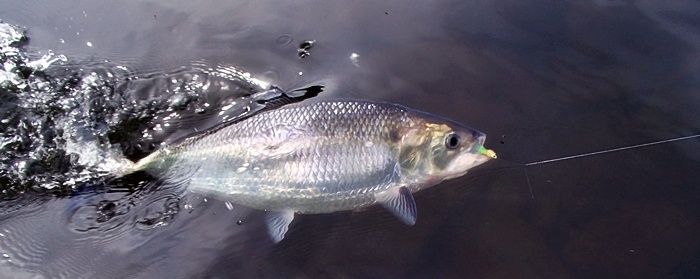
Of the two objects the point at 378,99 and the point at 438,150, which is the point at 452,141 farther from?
the point at 378,99

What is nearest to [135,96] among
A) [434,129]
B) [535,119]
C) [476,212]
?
[434,129]

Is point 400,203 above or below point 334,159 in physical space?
below

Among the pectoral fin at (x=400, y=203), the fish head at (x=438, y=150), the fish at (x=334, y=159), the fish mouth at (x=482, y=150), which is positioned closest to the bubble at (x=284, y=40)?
the fish at (x=334, y=159)

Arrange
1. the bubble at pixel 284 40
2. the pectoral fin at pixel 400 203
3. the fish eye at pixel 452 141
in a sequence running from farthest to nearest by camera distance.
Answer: the bubble at pixel 284 40, the fish eye at pixel 452 141, the pectoral fin at pixel 400 203

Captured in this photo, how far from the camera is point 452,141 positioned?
354 cm

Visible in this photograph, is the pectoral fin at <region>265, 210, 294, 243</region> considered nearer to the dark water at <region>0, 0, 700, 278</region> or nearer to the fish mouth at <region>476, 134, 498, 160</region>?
the dark water at <region>0, 0, 700, 278</region>

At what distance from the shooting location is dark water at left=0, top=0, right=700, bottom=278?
3.29 meters

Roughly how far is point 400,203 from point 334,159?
18.4 inches

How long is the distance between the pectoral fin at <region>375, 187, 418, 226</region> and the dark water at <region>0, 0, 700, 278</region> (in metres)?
0.07

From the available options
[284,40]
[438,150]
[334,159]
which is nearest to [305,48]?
[284,40]

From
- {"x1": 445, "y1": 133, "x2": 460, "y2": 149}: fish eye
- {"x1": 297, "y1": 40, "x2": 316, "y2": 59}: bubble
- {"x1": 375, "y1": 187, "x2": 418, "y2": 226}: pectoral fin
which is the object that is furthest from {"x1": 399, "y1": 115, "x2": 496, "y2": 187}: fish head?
{"x1": 297, "y1": 40, "x2": 316, "y2": 59}: bubble

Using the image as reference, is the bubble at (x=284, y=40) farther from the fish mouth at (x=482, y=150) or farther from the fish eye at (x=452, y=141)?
the fish mouth at (x=482, y=150)

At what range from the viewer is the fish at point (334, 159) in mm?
3459

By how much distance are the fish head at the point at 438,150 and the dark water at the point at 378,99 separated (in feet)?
0.48
